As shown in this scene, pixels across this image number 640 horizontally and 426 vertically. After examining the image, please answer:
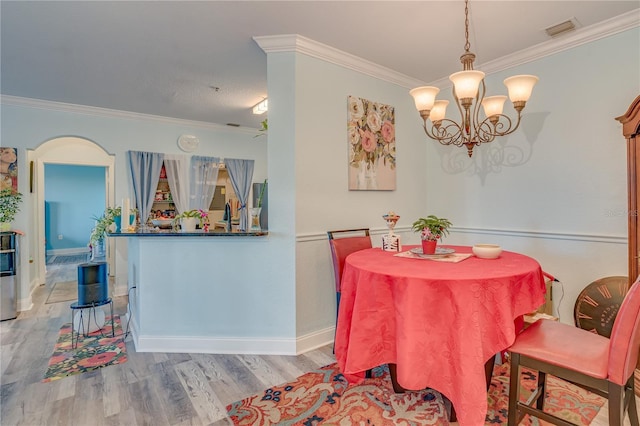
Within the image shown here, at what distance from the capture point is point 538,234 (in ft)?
9.34

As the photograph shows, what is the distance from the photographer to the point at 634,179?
6.51 feet

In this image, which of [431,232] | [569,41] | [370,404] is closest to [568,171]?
[569,41]

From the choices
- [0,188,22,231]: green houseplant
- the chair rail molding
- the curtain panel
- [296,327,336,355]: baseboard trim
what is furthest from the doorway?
[296,327,336,355]: baseboard trim

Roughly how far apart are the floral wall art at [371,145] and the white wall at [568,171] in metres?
0.89

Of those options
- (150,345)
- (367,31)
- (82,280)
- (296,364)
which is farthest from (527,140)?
(82,280)

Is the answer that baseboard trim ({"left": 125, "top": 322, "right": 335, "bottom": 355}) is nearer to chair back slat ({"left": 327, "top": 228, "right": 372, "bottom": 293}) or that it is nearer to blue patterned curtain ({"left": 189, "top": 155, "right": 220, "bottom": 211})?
chair back slat ({"left": 327, "top": 228, "right": 372, "bottom": 293})

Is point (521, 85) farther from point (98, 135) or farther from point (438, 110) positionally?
point (98, 135)

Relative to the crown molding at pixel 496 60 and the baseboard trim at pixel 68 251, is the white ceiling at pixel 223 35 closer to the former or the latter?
the crown molding at pixel 496 60

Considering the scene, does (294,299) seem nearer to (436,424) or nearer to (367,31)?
(436,424)

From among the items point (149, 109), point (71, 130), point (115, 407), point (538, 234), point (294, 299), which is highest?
point (149, 109)

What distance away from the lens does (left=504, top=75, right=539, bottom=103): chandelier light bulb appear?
1.86 m

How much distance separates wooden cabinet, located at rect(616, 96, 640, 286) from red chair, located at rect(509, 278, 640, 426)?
776mm

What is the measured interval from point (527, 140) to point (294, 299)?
2470mm

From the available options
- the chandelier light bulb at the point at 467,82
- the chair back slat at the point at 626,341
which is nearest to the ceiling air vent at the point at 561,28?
the chandelier light bulb at the point at 467,82
